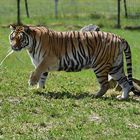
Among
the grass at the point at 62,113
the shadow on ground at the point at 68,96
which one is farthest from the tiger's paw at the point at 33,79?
the shadow on ground at the point at 68,96

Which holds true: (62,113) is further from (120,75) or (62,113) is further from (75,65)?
(120,75)

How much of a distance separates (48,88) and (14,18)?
17.2 meters

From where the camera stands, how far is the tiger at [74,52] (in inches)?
436

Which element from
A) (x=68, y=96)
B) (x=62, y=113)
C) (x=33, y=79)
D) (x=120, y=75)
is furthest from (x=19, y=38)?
(x=62, y=113)

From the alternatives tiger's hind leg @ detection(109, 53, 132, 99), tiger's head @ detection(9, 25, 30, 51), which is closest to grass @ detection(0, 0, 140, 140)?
tiger's hind leg @ detection(109, 53, 132, 99)

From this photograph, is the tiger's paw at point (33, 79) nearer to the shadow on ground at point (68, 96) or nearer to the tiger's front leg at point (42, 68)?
the tiger's front leg at point (42, 68)

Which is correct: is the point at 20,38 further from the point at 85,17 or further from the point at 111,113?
the point at 85,17

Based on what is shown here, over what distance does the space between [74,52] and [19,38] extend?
3.86 ft

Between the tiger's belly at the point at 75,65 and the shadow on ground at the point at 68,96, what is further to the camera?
the tiger's belly at the point at 75,65

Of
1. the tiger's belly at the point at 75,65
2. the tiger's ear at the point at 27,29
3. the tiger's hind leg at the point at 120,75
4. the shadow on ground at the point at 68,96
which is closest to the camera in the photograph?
the shadow on ground at the point at 68,96

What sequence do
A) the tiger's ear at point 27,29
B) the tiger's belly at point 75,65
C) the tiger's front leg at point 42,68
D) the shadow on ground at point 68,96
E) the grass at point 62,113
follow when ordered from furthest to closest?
the tiger's belly at point 75,65 < the tiger's ear at point 27,29 < the tiger's front leg at point 42,68 < the shadow on ground at point 68,96 < the grass at point 62,113

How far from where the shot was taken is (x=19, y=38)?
11016 millimetres

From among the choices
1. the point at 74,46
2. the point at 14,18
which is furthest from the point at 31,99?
the point at 14,18

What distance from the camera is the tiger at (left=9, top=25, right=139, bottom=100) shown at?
36.3 ft
